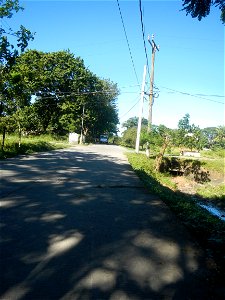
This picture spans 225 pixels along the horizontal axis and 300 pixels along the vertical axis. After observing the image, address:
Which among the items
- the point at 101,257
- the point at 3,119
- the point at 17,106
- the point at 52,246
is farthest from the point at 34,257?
the point at 17,106

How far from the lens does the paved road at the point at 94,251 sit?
3.15 meters

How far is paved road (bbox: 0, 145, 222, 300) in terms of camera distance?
3.15 meters

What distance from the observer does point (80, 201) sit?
7074 mm

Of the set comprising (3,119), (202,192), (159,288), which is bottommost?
(202,192)

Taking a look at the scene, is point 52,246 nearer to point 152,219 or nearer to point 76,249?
point 76,249

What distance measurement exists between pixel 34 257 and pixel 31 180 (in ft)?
19.0

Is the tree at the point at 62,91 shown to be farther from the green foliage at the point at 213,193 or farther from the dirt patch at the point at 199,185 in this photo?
the green foliage at the point at 213,193

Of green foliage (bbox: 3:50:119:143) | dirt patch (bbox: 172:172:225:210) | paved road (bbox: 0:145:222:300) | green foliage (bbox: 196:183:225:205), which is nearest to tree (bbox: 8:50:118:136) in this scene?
green foliage (bbox: 3:50:119:143)

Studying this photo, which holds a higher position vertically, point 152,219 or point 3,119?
point 3,119

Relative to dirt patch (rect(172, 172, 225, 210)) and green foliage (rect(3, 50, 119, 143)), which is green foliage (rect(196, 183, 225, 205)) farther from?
green foliage (rect(3, 50, 119, 143))

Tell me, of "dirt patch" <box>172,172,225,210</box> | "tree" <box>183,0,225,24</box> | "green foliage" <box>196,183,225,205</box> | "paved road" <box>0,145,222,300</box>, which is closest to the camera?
"paved road" <box>0,145,222,300</box>

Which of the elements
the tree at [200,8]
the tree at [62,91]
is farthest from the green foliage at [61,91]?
the tree at [200,8]

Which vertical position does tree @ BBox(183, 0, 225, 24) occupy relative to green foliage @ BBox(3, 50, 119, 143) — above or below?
below

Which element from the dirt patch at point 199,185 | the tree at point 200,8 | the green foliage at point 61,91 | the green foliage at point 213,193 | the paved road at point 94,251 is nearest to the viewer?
the paved road at point 94,251
